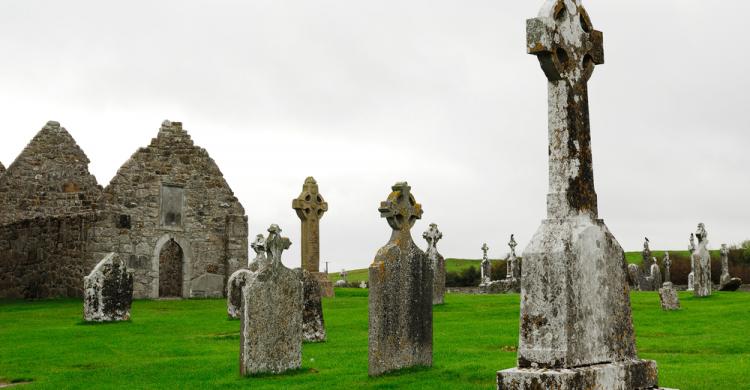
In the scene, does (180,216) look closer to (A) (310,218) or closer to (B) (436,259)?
(A) (310,218)

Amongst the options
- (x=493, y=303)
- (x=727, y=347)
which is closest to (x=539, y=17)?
(x=727, y=347)

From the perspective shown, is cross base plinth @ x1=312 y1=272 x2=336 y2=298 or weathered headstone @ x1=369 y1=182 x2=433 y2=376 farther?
cross base plinth @ x1=312 y1=272 x2=336 y2=298

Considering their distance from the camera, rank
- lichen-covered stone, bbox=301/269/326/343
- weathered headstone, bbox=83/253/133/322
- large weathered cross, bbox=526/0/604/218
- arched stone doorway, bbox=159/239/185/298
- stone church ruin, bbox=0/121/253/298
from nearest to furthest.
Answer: large weathered cross, bbox=526/0/604/218 < lichen-covered stone, bbox=301/269/326/343 < weathered headstone, bbox=83/253/133/322 < stone church ruin, bbox=0/121/253/298 < arched stone doorway, bbox=159/239/185/298

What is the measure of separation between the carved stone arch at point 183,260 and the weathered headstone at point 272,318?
21009 millimetres

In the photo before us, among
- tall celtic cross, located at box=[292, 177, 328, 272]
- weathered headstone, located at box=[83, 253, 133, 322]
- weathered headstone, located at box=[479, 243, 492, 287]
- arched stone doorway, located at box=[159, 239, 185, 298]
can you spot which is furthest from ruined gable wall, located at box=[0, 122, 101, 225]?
weathered headstone, located at box=[479, 243, 492, 287]

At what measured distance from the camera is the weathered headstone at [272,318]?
12102 millimetres

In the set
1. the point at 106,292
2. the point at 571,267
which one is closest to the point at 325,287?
the point at 106,292

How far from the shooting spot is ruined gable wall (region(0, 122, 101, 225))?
35156 mm

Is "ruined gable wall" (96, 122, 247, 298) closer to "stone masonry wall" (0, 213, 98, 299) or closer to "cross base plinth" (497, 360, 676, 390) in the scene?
"stone masonry wall" (0, 213, 98, 299)

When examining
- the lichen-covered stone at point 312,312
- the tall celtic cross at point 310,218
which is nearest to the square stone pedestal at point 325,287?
the tall celtic cross at point 310,218

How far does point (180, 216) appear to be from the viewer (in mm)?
33625

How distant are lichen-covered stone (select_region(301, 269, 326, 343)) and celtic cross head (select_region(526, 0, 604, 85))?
27.4ft

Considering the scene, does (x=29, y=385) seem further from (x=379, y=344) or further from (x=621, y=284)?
(x=621, y=284)

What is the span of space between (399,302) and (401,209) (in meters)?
1.45
